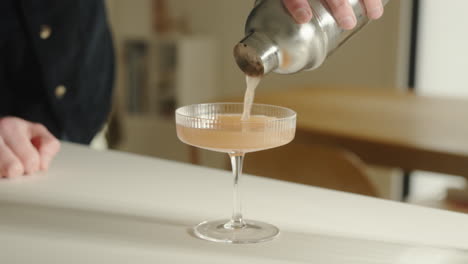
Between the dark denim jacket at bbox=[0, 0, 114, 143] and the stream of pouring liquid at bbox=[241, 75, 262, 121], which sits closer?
the stream of pouring liquid at bbox=[241, 75, 262, 121]

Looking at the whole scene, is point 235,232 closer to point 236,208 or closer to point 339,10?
point 236,208

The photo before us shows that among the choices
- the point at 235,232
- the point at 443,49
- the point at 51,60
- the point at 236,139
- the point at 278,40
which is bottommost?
the point at 235,232

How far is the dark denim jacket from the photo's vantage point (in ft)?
5.55

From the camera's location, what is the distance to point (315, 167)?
1.83m

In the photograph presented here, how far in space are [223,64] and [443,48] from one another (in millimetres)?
1320

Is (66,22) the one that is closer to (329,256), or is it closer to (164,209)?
(164,209)

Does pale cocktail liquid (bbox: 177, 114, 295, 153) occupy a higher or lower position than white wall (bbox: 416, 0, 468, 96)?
lower

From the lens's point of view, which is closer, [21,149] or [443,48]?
[21,149]

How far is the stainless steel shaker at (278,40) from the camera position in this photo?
3.17 feet

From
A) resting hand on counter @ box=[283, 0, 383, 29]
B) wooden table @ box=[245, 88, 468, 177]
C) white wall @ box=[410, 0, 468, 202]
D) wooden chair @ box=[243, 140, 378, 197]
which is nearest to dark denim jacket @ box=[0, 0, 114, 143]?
wooden chair @ box=[243, 140, 378, 197]

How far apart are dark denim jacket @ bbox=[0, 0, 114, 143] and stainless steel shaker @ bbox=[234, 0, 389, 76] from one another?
846 mm

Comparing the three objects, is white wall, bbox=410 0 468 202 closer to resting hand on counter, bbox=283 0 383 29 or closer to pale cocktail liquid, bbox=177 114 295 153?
resting hand on counter, bbox=283 0 383 29

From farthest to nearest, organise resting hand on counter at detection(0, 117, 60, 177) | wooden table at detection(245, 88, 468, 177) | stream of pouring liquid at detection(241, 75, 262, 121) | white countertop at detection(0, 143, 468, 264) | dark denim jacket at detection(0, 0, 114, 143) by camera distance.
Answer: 1. wooden table at detection(245, 88, 468, 177)
2. dark denim jacket at detection(0, 0, 114, 143)
3. resting hand on counter at detection(0, 117, 60, 177)
4. stream of pouring liquid at detection(241, 75, 262, 121)
5. white countertop at detection(0, 143, 468, 264)

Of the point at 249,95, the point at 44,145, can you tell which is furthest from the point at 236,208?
the point at 44,145
